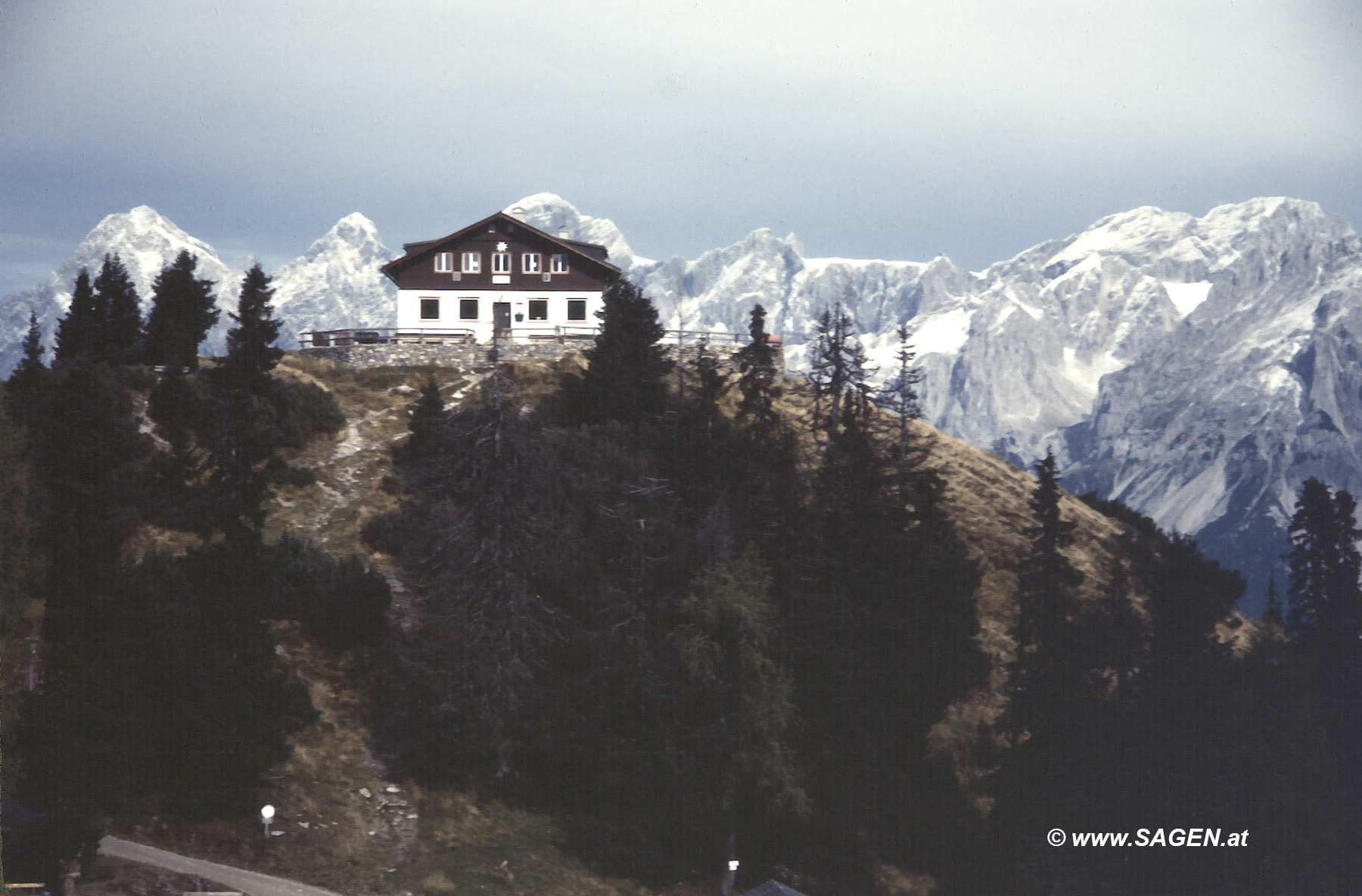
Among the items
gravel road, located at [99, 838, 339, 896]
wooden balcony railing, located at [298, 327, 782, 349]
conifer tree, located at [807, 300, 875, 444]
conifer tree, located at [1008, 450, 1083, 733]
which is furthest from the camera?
wooden balcony railing, located at [298, 327, 782, 349]

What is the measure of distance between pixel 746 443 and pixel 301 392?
25569mm

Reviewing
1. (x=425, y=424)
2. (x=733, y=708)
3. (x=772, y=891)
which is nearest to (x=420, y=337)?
(x=425, y=424)

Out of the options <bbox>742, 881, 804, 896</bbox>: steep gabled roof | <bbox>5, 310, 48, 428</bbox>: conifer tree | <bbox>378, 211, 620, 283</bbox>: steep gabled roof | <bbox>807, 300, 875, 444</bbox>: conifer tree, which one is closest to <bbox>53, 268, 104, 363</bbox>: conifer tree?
<bbox>5, 310, 48, 428</bbox>: conifer tree

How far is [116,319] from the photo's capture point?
65250 mm

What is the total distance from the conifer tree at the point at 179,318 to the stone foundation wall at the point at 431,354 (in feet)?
29.2

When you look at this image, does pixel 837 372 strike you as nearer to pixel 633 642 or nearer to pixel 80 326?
pixel 633 642

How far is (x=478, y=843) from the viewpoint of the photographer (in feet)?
135

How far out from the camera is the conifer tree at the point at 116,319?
63406 mm

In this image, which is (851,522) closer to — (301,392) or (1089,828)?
(1089,828)

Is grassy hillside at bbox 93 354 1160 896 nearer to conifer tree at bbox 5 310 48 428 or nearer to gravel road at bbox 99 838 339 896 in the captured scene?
gravel road at bbox 99 838 339 896

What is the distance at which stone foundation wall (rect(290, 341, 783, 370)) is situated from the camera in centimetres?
7588

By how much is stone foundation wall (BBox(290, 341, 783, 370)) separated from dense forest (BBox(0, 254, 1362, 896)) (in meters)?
8.09

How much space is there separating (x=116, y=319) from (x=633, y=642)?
3721cm

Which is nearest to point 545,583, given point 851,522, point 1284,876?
point 851,522
